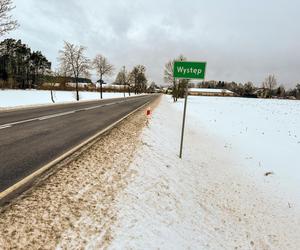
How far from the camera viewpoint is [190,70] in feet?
18.7

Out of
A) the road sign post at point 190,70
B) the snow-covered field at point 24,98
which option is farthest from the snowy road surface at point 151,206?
the snow-covered field at point 24,98

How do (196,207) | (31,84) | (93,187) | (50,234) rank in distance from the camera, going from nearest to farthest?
1. (50,234)
2. (93,187)
3. (196,207)
4. (31,84)

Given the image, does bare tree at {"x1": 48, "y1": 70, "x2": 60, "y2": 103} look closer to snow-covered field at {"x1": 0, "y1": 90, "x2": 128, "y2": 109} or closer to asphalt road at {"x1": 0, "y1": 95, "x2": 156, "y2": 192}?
snow-covered field at {"x1": 0, "y1": 90, "x2": 128, "y2": 109}

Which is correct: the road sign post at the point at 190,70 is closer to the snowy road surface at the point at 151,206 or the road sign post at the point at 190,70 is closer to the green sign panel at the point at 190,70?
the green sign panel at the point at 190,70

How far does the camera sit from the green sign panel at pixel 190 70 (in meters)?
5.60

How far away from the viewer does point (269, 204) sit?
5184 millimetres

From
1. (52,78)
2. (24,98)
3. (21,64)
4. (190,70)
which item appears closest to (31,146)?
(190,70)

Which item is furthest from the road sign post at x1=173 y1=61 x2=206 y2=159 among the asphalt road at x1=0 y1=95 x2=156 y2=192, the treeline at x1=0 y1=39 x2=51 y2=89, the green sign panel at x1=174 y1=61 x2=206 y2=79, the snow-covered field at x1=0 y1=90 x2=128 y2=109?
the treeline at x1=0 y1=39 x2=51 y2=89

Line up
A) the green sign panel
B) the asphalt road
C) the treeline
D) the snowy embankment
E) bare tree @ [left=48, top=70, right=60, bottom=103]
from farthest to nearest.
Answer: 1. the treeline
2. bare tree @ [left=48, top=70, right=60, bottom=103]
3. the green sign panel
4. the asphalt road
5. the snowy embankment

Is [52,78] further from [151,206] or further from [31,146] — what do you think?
[151,206]

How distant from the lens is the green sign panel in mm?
5602

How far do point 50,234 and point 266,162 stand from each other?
7.72 meters

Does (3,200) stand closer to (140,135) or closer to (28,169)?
(28,169)

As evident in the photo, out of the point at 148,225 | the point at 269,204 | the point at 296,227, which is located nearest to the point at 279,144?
the point at 269,204
